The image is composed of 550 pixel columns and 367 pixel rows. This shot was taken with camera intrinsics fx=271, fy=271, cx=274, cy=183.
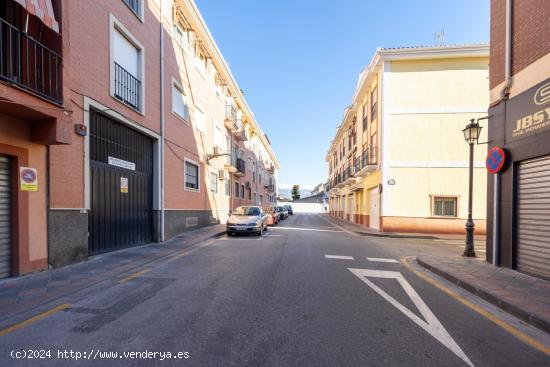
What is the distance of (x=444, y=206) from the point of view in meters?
15.4

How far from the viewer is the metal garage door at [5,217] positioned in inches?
209

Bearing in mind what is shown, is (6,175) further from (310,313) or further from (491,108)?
(491,108)

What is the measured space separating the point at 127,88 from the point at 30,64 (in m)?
3.64

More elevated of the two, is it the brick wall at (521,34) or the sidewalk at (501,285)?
the brick wall at (521,34)

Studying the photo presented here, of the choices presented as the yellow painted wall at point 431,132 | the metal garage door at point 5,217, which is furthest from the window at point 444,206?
the metal garage door at point 5,217

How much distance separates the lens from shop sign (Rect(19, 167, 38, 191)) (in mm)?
5471

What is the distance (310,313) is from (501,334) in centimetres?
236

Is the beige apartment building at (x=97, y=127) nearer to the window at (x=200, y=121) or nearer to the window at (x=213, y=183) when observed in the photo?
the window at (x=200, y=121)

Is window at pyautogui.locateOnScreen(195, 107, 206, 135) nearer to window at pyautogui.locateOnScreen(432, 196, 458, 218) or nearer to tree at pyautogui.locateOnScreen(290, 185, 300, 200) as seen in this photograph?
window at pyautogui.locateOnScreen(432, 196, 458, 218)

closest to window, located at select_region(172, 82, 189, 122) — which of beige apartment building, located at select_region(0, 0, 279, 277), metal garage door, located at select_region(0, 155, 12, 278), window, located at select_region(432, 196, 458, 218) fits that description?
beige apartment building, located at select_region(0, 0, 279, 277)

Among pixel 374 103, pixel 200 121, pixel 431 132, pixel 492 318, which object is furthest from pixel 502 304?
pixel 374 103

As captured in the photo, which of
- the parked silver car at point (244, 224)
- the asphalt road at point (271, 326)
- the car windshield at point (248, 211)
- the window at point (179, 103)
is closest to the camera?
the asphalt road at point (271, 326)

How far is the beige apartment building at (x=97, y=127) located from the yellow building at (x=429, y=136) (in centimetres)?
1083

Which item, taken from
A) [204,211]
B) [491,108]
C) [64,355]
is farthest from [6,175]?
[491,108]
